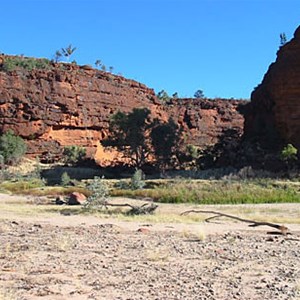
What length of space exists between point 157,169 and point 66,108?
667 inches

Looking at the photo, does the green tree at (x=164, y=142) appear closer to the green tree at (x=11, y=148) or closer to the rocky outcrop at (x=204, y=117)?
the green tree at (x=11, y=148)

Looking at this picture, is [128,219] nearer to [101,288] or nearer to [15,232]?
[15,232]

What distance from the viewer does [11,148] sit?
55156 millimetres

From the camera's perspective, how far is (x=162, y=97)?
294 feet

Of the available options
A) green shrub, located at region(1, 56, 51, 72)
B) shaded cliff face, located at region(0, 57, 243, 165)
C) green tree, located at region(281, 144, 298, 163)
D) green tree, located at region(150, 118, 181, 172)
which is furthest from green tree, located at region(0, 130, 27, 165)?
green tree, located at region(281, 144, 298, 163)

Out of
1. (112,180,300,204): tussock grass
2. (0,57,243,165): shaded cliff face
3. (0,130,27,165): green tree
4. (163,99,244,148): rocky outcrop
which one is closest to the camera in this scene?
(112,180,300,204): tussock grass

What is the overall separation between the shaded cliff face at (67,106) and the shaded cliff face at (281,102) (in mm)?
19821

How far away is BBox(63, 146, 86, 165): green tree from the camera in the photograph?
2301 inches

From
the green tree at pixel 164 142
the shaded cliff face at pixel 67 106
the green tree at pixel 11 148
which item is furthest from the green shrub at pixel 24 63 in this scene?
the green tree at pixel 164 142

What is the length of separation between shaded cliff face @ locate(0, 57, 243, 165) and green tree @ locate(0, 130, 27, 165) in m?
2.65

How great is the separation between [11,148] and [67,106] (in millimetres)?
11596

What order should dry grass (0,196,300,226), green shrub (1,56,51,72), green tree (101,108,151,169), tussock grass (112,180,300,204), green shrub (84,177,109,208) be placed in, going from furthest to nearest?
1. green shrub (1,56,51,72)
2. green tree (101,108,151,169)
3. tussock grass (112,180,300,204)
4. green shrub (84,177,109,208)
5. dry grass (0,196,300,226)

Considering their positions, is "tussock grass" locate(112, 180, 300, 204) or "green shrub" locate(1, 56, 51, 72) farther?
"green shrub" locate(1, 56, 51, 72)

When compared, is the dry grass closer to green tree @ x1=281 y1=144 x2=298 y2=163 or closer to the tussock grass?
the tussock grass
